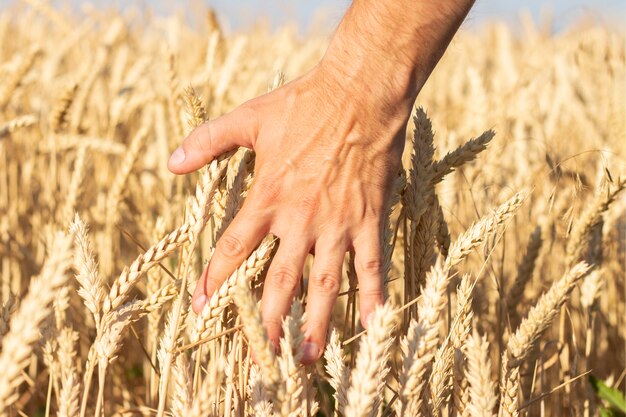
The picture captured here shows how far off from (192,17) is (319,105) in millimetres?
4895

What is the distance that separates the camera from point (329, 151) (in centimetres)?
115

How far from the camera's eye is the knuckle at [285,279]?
114 centimetres

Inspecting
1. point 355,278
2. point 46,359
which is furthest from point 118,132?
point 355,278

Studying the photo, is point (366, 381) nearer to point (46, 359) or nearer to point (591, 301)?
point (46, 359)

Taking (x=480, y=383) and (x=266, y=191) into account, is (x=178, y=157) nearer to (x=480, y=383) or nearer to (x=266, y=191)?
(x=266, y=191)

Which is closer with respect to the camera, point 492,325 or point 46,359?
point 46,359

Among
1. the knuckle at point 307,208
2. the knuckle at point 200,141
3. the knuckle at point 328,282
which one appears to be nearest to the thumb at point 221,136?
the knuckle at point 200,141

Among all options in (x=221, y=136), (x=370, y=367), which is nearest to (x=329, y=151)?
(x=221, y=136)

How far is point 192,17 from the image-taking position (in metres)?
5.78

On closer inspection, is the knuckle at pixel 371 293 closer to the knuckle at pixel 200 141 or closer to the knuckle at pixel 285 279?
the knuckle at pixel 285 279

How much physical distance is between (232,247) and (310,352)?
0.66 ft

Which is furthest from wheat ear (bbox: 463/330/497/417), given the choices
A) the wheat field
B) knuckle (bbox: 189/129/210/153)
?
knuckle (bbox: 189/129/210/153)

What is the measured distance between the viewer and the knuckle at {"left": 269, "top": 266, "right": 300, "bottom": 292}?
1.14 meters

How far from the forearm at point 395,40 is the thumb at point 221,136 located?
0.54 feet
